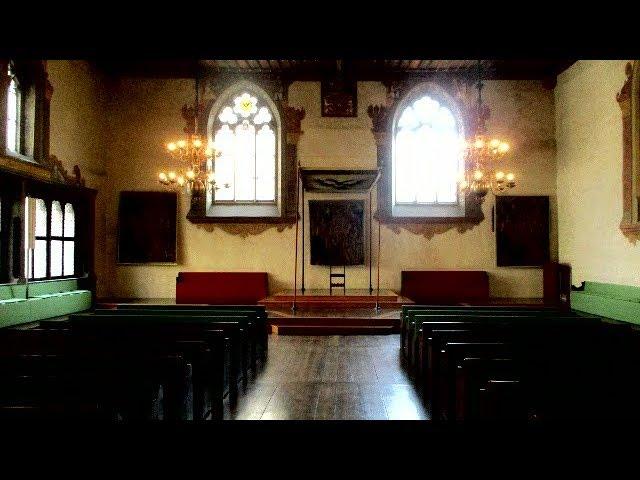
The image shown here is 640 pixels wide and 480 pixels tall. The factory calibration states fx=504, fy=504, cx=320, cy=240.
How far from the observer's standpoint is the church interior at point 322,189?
27.5ft

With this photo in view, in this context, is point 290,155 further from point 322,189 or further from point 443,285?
point 443,285

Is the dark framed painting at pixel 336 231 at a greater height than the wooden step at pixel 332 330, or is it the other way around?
the dark framed painting at pixel 336 231

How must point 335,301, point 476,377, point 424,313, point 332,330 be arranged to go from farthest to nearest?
1. point 335,301
2. point 332,330
3. point 424,313
4. point 476,377

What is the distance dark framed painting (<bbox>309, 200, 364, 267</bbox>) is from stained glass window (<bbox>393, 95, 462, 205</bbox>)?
1.17 metres

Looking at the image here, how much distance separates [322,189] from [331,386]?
5822mm

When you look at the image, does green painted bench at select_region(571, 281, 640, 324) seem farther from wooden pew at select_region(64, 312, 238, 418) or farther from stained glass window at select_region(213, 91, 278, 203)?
stained glass window at select_region(213, 91, 278, 203)

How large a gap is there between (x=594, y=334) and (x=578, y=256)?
6.80m

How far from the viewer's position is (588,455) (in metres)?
1.99

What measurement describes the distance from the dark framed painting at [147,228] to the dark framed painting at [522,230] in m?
7.10

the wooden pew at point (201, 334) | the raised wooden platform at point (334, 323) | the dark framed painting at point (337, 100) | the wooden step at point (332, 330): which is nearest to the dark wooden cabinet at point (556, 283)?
the raised wooden platform at point (334, 323)

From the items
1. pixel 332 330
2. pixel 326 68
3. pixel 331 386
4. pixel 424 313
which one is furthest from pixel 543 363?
pixel 326 68

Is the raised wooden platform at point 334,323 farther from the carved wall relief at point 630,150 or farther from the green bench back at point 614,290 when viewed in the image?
the carved wall relief at point 630,150

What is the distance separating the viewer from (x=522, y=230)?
10.9 meters

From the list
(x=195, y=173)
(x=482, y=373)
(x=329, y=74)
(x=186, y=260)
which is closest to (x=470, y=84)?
(x=329, y=74)
